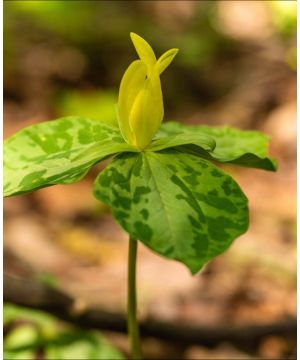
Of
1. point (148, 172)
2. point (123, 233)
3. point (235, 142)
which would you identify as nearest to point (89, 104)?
point (123, 233)

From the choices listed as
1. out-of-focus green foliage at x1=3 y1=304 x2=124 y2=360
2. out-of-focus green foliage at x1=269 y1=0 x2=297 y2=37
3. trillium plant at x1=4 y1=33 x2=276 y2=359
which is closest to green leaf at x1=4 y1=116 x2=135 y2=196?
trillium plant at x1=4 y1=33 x2=276 y2=359

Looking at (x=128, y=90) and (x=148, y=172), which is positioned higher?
(x=128, y=90)

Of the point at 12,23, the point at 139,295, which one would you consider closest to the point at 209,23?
the point at 12,23

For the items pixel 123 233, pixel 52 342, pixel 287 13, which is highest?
pixel 287 13

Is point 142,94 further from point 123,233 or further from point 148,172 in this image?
point 123,233

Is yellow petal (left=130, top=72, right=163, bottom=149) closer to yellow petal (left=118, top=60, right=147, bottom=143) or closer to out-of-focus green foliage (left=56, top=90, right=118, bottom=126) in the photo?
yellow petal (left=118, top=60, right=147, bottom=143)

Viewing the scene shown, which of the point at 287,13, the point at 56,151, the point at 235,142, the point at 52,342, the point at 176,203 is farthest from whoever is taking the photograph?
the point at 287,13
